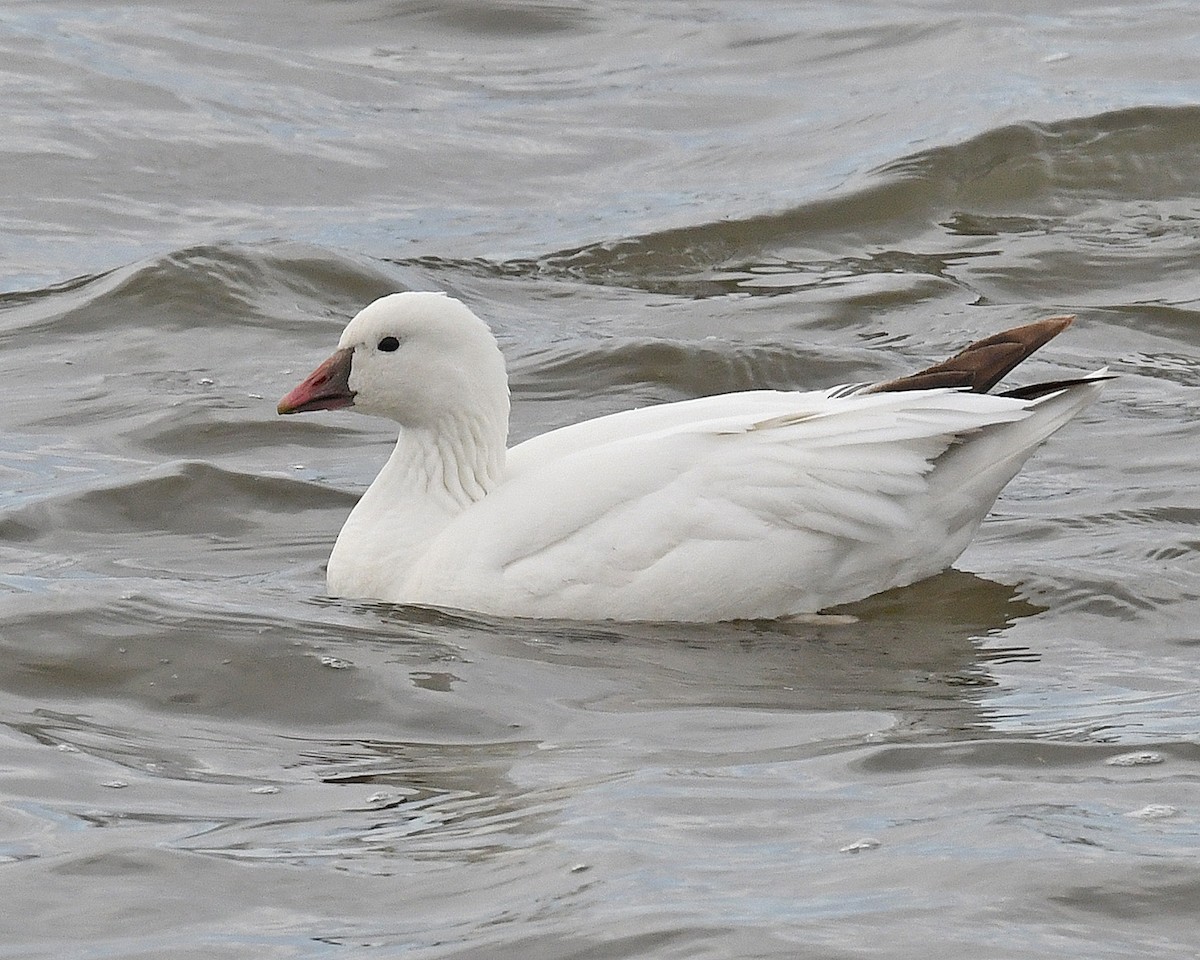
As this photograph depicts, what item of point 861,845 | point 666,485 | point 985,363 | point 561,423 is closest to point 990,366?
point 985,363

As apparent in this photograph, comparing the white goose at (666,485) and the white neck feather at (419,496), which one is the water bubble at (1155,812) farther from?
the white neck feather at (419,496)

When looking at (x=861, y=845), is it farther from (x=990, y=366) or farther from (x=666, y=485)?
(x=990, y=366)

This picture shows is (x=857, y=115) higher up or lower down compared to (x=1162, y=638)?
higher up

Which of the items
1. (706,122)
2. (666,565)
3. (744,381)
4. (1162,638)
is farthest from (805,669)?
(706,122)

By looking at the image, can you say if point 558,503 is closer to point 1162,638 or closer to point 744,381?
point 1162,638

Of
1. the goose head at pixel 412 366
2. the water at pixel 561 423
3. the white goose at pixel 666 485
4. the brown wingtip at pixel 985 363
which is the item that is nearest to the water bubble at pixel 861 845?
the water at pixel 561 423

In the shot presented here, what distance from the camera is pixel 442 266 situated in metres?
11.5

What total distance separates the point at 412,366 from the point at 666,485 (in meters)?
1.04

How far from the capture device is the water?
15.5ft

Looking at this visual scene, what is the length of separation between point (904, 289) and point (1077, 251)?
1164mm

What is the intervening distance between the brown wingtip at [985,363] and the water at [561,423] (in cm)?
75

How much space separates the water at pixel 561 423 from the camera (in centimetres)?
473

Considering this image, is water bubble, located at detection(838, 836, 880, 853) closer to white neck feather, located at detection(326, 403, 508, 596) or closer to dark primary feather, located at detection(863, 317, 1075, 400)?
dark primary feather, located at detection(863, 317, 1075, 400)

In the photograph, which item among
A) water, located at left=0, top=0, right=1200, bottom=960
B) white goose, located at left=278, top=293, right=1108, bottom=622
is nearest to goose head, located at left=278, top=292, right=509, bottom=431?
white goose, located at left=278, top=293, right=1108, bottom=622
